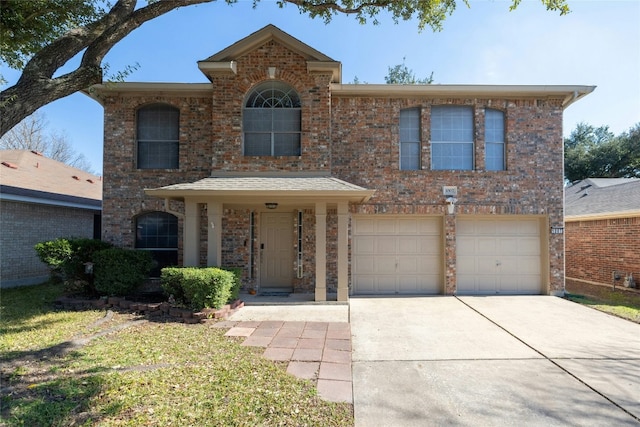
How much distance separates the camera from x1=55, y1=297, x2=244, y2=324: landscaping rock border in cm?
635

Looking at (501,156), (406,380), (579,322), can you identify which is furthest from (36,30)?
(579,322)

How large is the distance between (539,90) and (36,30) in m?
11.6

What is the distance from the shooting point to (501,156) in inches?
365

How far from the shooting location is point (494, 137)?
9250mm

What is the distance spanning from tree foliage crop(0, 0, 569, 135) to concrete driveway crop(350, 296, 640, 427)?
17.1ft

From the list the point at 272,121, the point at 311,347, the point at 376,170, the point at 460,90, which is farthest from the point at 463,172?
the point at 311,347

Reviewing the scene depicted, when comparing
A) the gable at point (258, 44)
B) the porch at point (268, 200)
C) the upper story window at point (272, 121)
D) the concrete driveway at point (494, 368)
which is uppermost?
the gable at point (258, 44)

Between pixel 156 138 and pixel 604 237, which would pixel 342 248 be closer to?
pixel 156 138

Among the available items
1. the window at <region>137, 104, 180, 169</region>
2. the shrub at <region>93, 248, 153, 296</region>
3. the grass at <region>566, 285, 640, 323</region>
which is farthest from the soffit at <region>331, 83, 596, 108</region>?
the shrub at <region>93, 248, 153, 296</region>

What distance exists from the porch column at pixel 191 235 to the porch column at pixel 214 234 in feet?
0.99

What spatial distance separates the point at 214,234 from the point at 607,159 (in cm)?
2764

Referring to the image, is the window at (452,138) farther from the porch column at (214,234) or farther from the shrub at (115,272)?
the shrub at (115,272)

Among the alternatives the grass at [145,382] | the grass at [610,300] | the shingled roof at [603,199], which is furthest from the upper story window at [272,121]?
the shingled roof at [603,199]

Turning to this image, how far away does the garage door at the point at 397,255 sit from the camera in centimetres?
914
